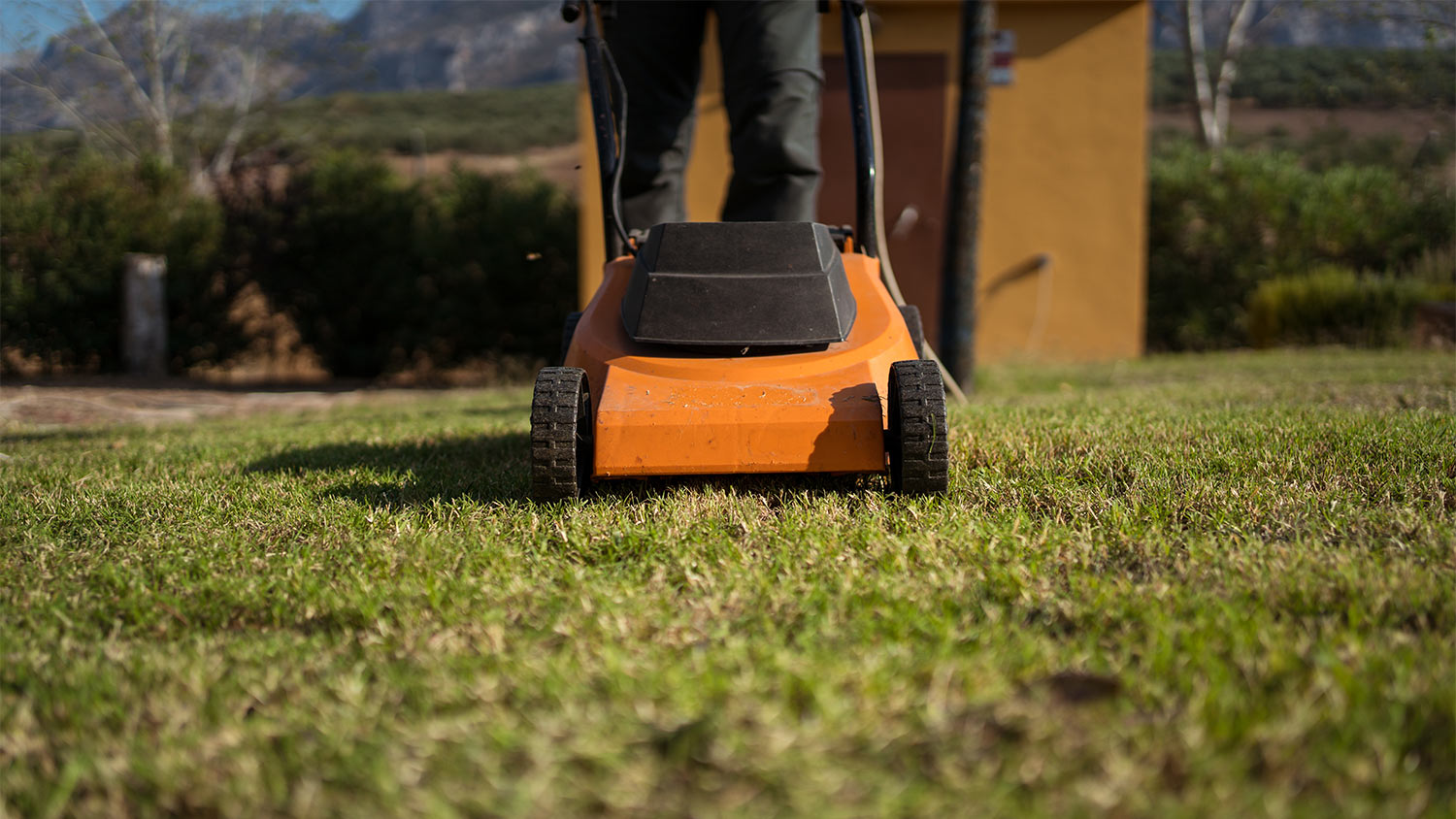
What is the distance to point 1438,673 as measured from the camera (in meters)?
1.27

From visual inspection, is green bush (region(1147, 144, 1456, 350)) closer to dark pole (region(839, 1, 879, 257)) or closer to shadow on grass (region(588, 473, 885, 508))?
dark pole (region(839, 1, 879, 257))

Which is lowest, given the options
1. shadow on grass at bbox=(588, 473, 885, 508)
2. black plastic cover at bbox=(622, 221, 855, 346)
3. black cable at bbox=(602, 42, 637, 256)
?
shadow on grass at bbox=(588, 473, 885, 508)

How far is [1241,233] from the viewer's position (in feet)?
31.7

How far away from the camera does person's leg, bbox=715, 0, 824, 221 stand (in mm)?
2980

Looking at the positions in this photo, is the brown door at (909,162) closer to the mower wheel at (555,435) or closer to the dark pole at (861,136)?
the dark pole at (861,136)

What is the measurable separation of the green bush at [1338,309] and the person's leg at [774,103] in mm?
7094

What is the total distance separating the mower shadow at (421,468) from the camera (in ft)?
8.11

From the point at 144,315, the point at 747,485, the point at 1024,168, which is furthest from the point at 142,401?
the point at 1024,168

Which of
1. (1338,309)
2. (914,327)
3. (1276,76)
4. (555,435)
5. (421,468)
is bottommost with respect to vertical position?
(1338,309)

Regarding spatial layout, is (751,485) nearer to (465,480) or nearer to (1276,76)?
(465,480)

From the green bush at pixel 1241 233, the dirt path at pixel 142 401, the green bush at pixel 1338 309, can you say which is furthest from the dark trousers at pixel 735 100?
the green bush at pixel 1241 233

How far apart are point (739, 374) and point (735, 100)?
3.78 ft

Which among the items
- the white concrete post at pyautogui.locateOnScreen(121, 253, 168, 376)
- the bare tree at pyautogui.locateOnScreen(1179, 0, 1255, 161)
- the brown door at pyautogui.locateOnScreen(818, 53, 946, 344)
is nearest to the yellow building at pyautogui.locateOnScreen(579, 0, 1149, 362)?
the brown door at pyautogui.locateOnScreen(818, 53, 946, 344)

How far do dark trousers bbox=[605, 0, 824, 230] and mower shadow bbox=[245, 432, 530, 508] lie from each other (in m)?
0.82
